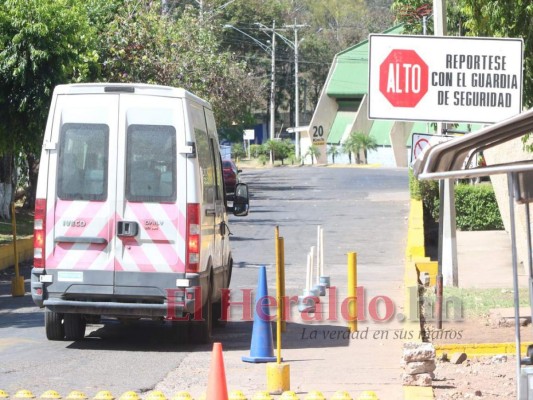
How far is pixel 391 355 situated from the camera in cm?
1095

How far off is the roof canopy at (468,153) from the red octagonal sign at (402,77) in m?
6.42

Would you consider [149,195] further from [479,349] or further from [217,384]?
[217,384]

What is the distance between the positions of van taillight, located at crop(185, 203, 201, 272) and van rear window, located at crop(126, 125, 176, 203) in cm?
23

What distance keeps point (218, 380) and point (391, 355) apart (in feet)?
13.7

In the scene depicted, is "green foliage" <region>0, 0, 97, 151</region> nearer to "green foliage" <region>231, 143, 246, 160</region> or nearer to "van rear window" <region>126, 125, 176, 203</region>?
"van rear window" <region>126, 125, 176, 203</region>

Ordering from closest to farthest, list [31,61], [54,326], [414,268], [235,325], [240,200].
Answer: [54,326] → [240,200] → [235,325] → [414,268] → [31,61]

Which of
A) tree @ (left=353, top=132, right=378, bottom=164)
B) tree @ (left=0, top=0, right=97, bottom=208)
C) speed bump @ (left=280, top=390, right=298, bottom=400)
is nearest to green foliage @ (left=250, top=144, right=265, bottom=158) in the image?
tree @ (left=353, top=132, right=378, bottom=164)

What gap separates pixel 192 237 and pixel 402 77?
376 cm

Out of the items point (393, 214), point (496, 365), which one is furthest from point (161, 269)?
point (393, 214)

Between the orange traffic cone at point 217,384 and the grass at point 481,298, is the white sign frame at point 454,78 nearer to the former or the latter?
the grass at point 481,298

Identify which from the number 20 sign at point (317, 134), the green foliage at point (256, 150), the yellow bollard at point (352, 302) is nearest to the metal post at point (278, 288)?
the yellow bollard at point (352, 302)

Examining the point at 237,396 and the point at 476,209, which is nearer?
the point at 237,396

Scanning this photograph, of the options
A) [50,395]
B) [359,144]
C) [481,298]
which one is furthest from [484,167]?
[359,144]

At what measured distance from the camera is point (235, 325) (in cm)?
1342
